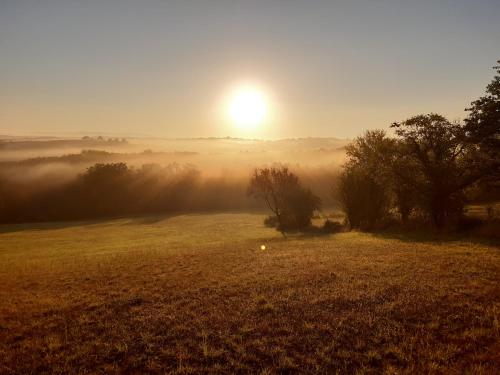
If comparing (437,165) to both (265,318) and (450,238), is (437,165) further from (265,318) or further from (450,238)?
(265,318)

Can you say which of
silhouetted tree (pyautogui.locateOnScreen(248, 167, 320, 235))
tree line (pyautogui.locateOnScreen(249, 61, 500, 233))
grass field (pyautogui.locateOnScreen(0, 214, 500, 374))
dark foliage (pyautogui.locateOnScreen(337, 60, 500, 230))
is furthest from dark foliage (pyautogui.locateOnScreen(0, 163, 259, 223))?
grass field (pyautogui.locateOnScreen(0, 214, 500, 374))

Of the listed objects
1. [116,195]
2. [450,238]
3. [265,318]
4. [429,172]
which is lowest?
[116,195]

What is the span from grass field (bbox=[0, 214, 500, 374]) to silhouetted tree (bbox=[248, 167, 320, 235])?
143ft

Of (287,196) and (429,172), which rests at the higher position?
(429,172)

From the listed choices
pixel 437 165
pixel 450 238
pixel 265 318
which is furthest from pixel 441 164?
pixel 265 318

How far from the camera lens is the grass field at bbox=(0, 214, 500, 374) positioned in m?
10.7

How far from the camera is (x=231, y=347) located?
11.6m

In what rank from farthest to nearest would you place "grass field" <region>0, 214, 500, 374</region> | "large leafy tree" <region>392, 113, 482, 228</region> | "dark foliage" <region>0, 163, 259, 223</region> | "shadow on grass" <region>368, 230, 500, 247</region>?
1. "dark foliage" <region>0, 163, 259, 223</region>
2. "large leafy tree" <region>392, 113, 482, 228</region>
3. "shadow on grass" <region>368, 230, 500, 247</region>
4. "grass field" <region>0, 214, 500, 374</region>

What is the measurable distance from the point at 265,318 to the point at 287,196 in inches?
2195

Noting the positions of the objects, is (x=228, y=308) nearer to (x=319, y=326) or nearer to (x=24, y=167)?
(x=319, y=326)

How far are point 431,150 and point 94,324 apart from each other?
39241 mm

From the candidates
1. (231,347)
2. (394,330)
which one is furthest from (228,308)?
(394,330)

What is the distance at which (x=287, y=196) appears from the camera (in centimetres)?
6912

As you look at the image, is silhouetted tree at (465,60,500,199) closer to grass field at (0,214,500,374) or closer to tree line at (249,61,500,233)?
tree line at (249,61,500,233)
